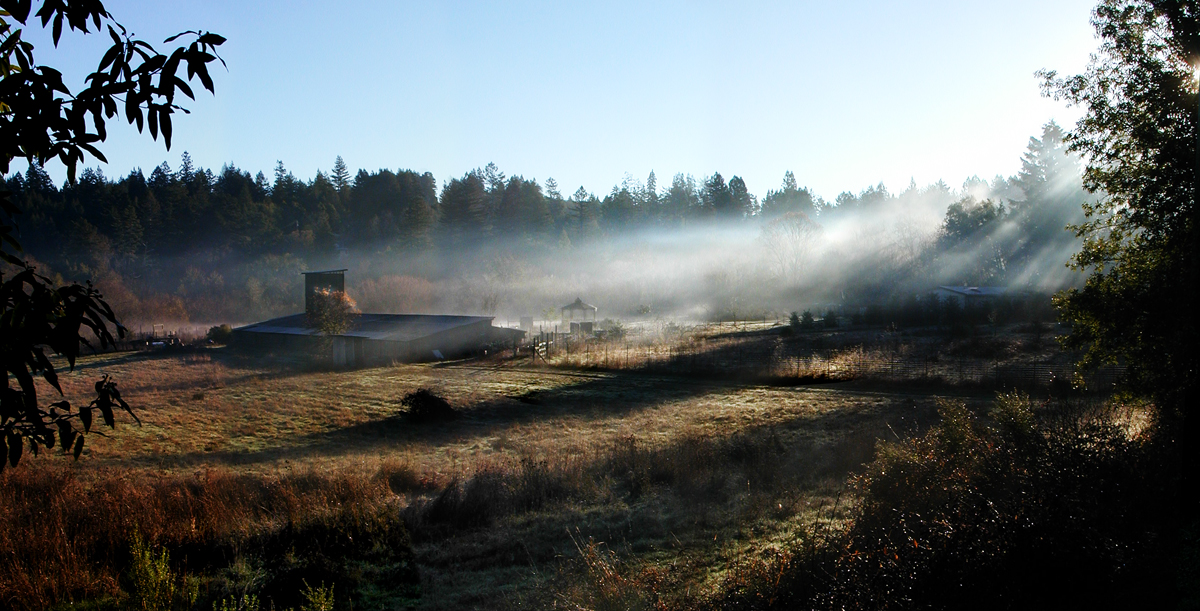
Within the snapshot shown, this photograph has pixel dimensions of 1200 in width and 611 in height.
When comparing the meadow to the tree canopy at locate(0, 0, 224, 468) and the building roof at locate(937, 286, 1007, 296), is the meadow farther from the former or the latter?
the building roof at locate(937, 286, 1007, 296)

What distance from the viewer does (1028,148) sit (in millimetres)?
96125

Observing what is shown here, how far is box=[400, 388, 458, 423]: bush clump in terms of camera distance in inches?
1089

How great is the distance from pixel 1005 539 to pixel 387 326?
60.7 meters

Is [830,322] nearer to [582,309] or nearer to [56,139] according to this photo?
[582,309]

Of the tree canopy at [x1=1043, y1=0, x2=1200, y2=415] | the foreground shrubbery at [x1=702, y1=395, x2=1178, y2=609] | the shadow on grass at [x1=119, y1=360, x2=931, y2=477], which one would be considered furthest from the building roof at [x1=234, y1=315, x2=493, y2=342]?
the foreground shrubbery at [x1=702, y1=395, x2=1178, y2=609]

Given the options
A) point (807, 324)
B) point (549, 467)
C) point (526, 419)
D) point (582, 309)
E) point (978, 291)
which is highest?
point (978, 291)

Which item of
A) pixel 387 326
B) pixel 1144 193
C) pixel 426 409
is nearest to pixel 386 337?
pixel 387 326

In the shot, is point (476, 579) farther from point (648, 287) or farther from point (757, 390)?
point (648, 287)

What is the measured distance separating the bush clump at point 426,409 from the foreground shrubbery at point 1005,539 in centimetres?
2172

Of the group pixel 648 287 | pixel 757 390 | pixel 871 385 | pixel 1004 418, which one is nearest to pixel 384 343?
pixel 757 390

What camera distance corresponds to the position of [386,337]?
55.2 m

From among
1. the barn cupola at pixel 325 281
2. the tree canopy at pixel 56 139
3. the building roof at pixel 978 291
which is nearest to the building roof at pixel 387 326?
the barn cupola at pixel 325 281

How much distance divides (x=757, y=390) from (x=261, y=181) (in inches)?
5143

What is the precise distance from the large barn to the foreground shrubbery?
49.7 m
